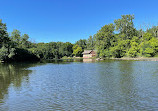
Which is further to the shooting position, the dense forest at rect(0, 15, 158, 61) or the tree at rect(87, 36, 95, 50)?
the tree at rect(87, 36, 95, 50)

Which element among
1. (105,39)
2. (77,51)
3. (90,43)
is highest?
(90,43)

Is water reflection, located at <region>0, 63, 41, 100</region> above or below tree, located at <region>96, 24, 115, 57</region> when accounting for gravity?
below

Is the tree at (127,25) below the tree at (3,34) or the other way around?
the other way around

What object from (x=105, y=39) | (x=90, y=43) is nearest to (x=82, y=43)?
(x=90, y=43)

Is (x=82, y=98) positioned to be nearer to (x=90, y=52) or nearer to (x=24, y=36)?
(x=24, y=36)

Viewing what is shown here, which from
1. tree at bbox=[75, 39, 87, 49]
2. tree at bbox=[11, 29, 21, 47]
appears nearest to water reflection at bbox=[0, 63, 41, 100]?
tree at bbox=[11, 29, 21, 47]

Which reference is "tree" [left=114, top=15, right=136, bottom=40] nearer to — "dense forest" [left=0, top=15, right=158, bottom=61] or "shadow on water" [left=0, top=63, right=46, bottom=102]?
"dense forest" [left=0, top=15, right=158, bottom=61]

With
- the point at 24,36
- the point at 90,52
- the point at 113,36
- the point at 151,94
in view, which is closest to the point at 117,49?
the point at 113,36

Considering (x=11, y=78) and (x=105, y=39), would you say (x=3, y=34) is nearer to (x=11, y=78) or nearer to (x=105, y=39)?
(x=11, y=78)

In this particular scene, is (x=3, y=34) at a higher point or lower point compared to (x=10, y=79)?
higher

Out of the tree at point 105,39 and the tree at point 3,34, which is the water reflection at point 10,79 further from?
the tree at point 105,39

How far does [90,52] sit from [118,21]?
45.3m

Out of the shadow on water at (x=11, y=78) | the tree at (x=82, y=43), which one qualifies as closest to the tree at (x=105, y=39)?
the tree at (x=82, y=43)

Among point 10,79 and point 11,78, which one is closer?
point 10,79
